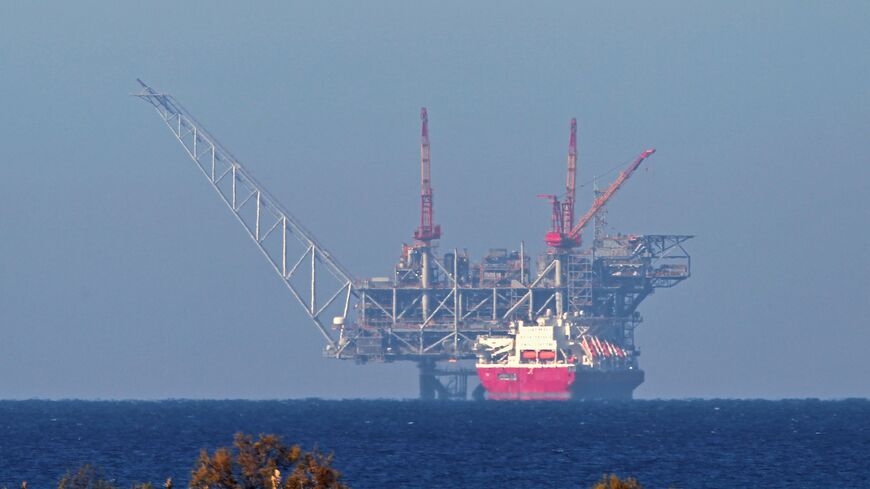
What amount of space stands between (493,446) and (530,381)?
8626 centimetres

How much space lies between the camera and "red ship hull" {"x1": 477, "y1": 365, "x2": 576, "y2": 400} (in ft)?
620

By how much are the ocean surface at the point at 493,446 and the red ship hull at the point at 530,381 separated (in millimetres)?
19744

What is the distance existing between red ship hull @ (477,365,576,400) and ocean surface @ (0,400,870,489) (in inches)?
777

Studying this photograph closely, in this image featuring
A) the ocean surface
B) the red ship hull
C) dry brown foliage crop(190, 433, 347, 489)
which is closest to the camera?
dry brown foliage crop(190, 433, 347, 489)

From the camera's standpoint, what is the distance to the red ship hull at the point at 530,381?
189000 mm

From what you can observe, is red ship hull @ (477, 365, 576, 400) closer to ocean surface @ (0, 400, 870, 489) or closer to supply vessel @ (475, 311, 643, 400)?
supply vessel @ (475, 311, 643, 400)

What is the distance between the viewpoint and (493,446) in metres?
104

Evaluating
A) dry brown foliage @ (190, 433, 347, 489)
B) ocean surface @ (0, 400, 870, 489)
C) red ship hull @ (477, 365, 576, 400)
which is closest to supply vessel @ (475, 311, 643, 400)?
red ship hull @ (477, 365, 576, 400)

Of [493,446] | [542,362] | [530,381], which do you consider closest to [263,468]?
[493,446]

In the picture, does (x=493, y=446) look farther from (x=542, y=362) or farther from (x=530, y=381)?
(x=542, y=362)

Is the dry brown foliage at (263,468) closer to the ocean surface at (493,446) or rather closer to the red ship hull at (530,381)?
the ocean surface at (493,446)

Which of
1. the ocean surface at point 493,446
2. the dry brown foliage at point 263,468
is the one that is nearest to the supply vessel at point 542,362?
the ocean surface at point 493,446

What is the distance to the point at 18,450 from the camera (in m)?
99.4

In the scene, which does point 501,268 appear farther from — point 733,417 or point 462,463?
point 462,463
